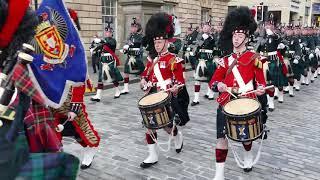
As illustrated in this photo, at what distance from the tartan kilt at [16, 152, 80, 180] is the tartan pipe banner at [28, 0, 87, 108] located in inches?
21.0

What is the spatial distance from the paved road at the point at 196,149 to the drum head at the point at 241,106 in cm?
99

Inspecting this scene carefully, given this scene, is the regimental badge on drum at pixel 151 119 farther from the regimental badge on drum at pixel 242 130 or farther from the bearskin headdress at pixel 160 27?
the bearskin headdress at pixel 160 27

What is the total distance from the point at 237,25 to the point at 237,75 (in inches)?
26.9

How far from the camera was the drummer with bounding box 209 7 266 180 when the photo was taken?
175 inches

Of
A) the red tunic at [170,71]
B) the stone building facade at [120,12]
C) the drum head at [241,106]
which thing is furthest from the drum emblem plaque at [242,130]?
the stone building facade at [120,12]

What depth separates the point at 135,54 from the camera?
36.2ft

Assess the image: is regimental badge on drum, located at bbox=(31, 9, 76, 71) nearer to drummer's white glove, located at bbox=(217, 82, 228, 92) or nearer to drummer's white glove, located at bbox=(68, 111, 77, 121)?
drummer's white glove, located at bbox=(68, 111, 77, 121)

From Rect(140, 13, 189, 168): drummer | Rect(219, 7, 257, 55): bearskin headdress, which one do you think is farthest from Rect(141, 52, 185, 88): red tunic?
Rect(219, 7, 257, 55): bearskin headdress

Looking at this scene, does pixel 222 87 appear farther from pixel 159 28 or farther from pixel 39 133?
pixel 39 133

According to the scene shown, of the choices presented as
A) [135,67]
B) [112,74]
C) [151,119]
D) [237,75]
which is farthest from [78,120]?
[135,67]

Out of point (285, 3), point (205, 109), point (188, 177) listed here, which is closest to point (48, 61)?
point (188, 177)

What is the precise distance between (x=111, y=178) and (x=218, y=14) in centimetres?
2827

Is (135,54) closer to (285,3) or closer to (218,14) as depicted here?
(218,14)

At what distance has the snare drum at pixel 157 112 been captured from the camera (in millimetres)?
4625
